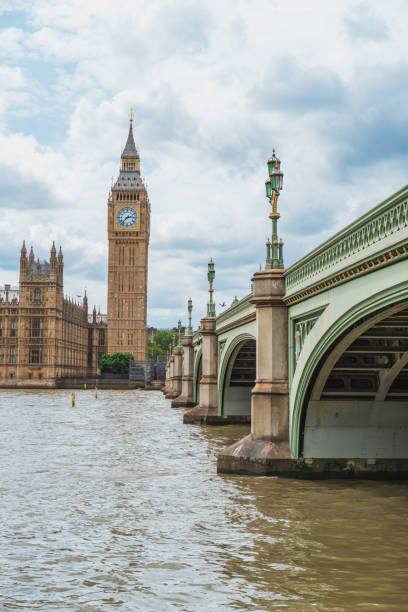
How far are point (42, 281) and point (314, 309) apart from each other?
5025 inches

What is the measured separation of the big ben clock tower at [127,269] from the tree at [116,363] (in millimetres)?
7875

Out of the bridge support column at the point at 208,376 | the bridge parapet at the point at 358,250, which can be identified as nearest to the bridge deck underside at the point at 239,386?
the bridge support column at the point at 208,376

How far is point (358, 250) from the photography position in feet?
39.7

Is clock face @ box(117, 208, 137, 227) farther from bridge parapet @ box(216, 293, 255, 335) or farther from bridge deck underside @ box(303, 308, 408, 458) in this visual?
bridge deck underside @ box(303, 308, 408, 458)

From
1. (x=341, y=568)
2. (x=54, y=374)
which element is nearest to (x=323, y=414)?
(x=341, y=568)

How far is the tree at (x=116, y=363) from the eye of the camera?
471ft

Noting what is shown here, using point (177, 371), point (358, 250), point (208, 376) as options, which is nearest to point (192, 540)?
point (358, 250)

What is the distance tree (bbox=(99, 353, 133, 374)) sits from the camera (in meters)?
144

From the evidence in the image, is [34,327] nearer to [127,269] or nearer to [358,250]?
[127,269]

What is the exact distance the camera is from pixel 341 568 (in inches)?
387

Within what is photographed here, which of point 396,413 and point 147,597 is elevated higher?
point 396,413

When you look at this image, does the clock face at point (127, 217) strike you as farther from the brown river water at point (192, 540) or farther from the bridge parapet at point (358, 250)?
the bridge parapet at point (358, 250)

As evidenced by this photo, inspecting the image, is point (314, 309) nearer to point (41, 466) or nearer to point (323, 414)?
point (323, 414)

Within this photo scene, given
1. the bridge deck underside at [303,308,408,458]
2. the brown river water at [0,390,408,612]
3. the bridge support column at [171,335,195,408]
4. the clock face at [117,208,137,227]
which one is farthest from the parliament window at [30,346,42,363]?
the bridge deck underside at [303,308,408,458]
